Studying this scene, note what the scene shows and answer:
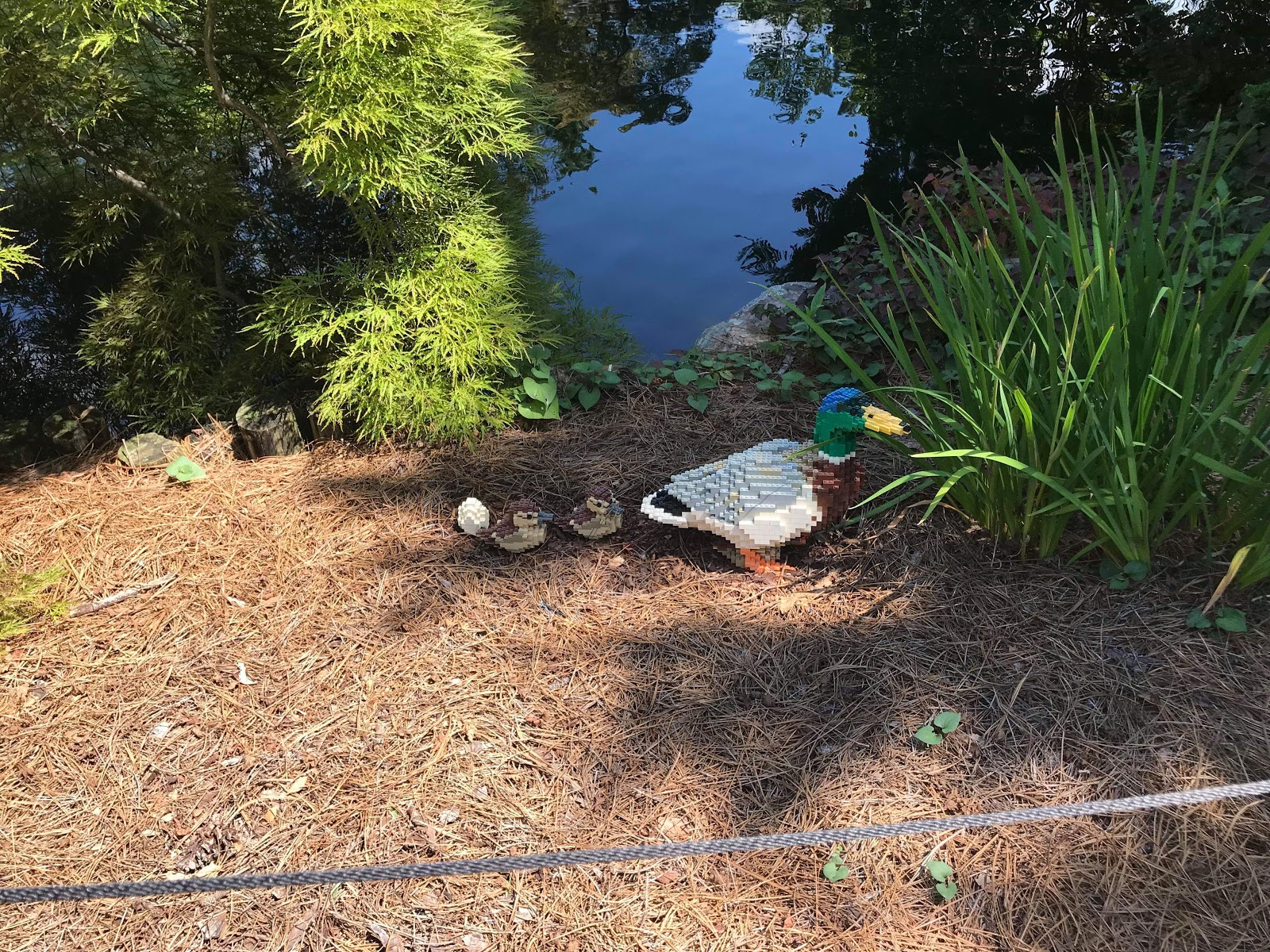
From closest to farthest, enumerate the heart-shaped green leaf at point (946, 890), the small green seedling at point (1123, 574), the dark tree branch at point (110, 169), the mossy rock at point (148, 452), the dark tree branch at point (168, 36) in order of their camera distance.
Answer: the heart-shaped green leaf at point (946, 890)
the small green seedling at point (1123, 574)
the dark tree branch at point (168, 36)
the dark tree branch at point (110, 169)
the mossy rock at point (148, 452)

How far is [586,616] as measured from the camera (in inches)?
91.4

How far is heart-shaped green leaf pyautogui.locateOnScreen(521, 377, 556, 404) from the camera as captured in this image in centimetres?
304

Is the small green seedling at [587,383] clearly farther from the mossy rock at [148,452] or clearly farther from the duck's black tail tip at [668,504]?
the mossy rock at [148,452]

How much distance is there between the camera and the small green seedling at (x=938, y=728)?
6.25 ft

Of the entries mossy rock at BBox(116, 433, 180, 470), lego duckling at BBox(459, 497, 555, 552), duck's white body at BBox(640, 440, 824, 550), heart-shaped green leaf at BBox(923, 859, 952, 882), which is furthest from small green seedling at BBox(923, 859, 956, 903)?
mossy rock at BBox(116, 433, 180, 470)

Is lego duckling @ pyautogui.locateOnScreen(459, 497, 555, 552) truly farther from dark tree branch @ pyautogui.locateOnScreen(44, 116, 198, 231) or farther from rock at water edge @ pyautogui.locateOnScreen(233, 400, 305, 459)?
dark tree branch @ pyautogui.locateOnScreen(44, 116, 198, 231)

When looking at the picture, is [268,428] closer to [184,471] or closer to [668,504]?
[184,471]

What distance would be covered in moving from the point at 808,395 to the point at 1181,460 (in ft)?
4.31

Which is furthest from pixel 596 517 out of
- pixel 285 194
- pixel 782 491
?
pixel 285 194

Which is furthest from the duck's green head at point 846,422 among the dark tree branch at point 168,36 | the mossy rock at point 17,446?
the mossy rock at point 17,446

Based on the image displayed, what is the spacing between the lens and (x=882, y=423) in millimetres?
2197

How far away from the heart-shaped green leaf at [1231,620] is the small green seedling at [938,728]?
2.30 feet

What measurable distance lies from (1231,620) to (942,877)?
1.00 meters

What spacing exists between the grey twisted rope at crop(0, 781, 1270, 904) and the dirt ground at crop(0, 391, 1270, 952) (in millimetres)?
454
